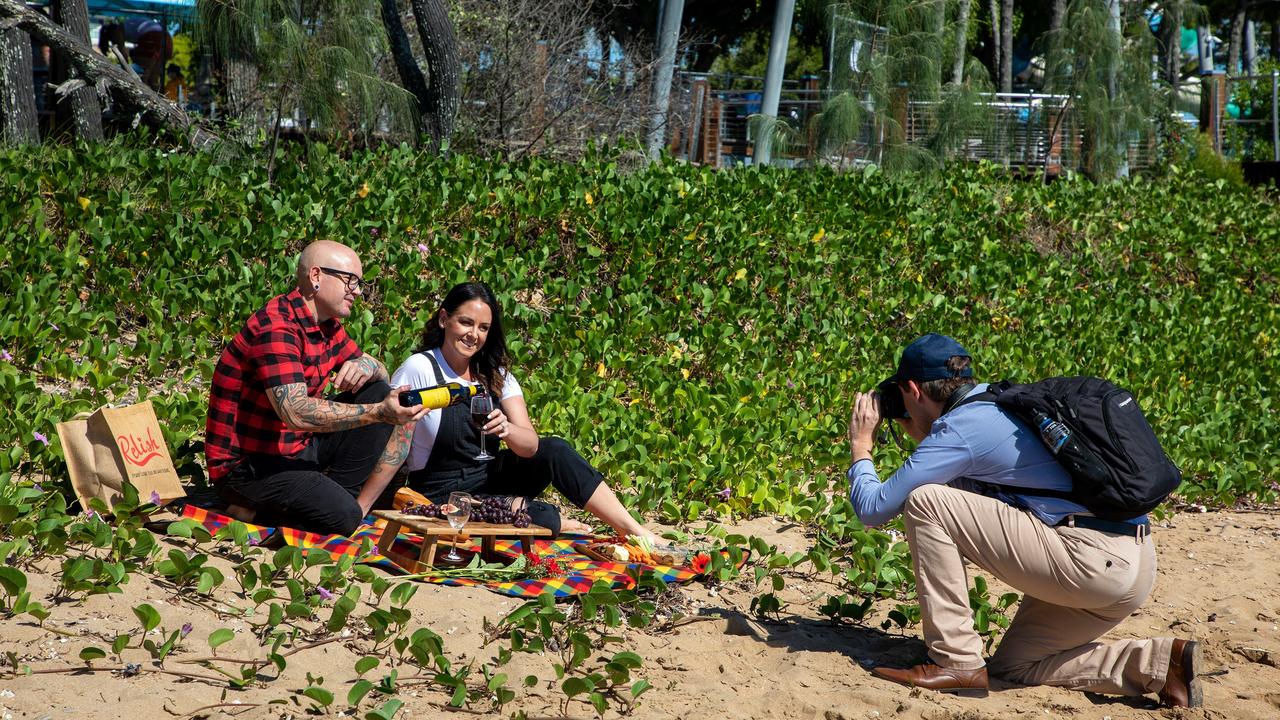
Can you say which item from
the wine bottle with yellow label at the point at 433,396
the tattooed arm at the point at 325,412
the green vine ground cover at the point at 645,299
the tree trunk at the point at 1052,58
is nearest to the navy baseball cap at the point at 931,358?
the wine bottle with yellow label at the point at 433,396

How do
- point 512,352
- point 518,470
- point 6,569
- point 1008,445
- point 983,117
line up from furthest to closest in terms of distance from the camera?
point 983,117 < point 512,352 < point 518,470 < point 1008,445 < point 6,569

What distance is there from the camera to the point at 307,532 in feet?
14.9

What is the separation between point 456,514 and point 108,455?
1.28 meters

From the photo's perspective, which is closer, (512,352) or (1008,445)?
(1008,445)

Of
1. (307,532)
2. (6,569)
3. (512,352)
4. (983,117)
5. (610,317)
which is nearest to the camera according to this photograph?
(6,569)

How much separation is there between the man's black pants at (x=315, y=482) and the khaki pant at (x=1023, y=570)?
7.03 feet

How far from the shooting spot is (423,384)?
4.80 m

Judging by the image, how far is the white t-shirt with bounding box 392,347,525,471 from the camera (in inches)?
189

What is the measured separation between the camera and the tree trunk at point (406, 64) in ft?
32.1

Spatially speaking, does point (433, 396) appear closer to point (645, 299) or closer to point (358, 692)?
point (358, 692)

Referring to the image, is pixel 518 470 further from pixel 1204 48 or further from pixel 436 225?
pixel 1204 48

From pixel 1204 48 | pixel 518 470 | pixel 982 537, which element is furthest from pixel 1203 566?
pixel 1204 48

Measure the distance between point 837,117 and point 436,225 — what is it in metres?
4.97

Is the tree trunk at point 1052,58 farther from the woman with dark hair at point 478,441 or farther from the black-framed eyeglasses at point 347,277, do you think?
the black-framed eyeglasses at point 347,277
